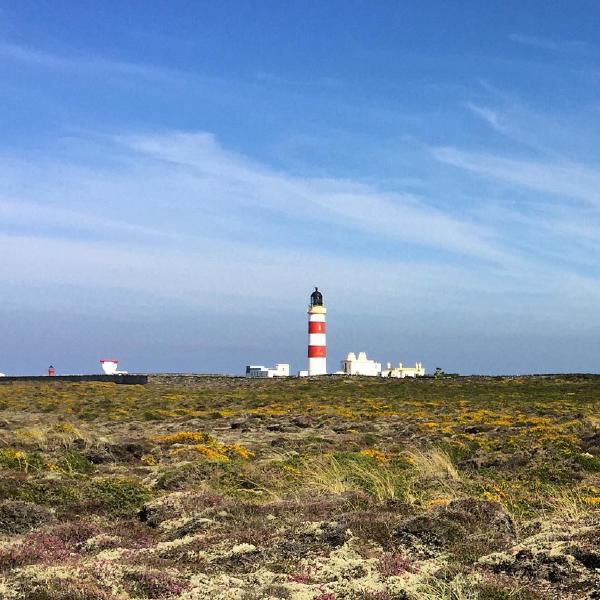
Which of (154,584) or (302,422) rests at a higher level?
(154,584)

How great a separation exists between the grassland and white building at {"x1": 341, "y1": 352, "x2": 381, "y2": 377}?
67.0 meters

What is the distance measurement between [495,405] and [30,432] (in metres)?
26.9

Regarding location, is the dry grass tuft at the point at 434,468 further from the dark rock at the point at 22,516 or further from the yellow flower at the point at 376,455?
the dark rock at the point at 22,516

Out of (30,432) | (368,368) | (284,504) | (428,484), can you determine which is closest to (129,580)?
(284,504)

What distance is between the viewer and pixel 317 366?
8119 centimetres

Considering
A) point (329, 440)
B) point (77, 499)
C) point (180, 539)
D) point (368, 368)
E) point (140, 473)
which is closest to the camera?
point (180, 539)

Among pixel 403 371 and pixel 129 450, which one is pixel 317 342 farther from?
pixel 129 450

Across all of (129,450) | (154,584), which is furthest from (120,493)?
(129,450)

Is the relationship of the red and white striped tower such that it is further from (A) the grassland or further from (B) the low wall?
(A) the grassland

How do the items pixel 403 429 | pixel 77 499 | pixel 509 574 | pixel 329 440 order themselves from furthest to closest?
pixel 403 429
pixel 329 440
pixel 77 499
pixel 509 574

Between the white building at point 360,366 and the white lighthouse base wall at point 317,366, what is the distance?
10005 mm

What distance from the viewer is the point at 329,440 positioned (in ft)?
71.8

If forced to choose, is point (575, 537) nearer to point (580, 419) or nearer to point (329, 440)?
point (329, 440)

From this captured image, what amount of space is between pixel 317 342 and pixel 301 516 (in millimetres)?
71810
